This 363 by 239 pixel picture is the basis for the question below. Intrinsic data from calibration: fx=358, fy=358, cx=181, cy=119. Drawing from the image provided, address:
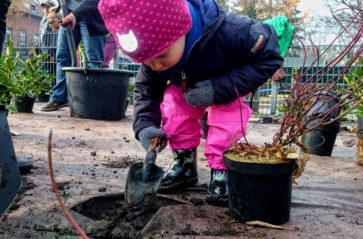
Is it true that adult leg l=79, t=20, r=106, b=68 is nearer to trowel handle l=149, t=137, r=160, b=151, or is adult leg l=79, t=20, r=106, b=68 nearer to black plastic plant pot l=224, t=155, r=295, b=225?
trowel handle l=149, t=137, r=160, b=151

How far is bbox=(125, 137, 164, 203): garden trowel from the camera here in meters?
1.78

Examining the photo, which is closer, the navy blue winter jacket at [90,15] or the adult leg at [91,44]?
the navy blue winter jacket at [90,15]

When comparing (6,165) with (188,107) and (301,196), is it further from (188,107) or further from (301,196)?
(301,196)

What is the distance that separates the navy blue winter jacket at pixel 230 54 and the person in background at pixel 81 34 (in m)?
2.36

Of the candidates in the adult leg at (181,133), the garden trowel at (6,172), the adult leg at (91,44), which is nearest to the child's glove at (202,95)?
the adult leg at (181,133)

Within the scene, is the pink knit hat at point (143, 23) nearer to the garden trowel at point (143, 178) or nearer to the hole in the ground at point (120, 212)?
the garden trowel at point (143, 178)

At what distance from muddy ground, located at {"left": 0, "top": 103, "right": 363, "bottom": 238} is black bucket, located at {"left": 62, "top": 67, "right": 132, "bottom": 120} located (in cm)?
163

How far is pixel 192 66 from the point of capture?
6.06 ft

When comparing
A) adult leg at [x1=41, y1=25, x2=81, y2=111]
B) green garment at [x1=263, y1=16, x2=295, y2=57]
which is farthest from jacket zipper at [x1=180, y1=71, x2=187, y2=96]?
→ adult leg at [x1=41, y1=25, x2=81, y2=111]

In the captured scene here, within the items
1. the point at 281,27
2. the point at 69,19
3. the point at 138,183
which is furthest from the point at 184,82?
the point at 69,19

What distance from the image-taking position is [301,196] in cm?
196

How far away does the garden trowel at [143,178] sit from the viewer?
1.78 m

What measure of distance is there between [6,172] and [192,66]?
101 cm

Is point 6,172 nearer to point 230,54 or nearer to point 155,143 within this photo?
point 155,143
